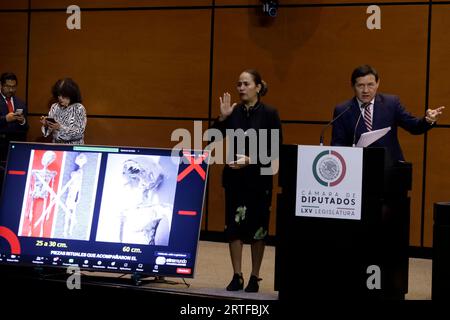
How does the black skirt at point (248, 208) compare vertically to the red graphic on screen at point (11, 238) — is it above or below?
above

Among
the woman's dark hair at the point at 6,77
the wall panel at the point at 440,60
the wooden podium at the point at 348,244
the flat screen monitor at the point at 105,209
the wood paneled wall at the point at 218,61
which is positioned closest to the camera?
the wooden podium at the point at 348,244

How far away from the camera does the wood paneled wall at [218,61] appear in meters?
7.00

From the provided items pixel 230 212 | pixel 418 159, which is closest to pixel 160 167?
pixel 230 212

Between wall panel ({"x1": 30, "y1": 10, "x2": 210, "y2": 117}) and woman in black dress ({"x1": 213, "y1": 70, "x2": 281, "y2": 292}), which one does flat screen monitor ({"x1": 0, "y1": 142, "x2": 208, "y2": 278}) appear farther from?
wall panel ({"x1": 30, "y1": 10, "x2": 210, "y2": 117})

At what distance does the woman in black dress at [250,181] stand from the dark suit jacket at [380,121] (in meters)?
0.43

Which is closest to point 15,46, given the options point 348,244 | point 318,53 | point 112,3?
point 112,3

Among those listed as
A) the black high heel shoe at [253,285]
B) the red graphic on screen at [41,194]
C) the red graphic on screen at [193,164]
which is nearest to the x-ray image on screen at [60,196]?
the red graphic on screen at [41,194]

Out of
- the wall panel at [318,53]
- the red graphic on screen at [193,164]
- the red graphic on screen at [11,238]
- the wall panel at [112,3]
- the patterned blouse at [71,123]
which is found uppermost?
the wall panel at [112,3]

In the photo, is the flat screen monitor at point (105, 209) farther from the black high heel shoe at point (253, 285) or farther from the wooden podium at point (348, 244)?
the wooden podium at point (348, 244)

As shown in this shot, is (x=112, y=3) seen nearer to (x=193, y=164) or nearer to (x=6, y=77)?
(x=6, y=77)

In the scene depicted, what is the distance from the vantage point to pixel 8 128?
7.81m

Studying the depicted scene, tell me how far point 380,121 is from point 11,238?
2614 millimetres
